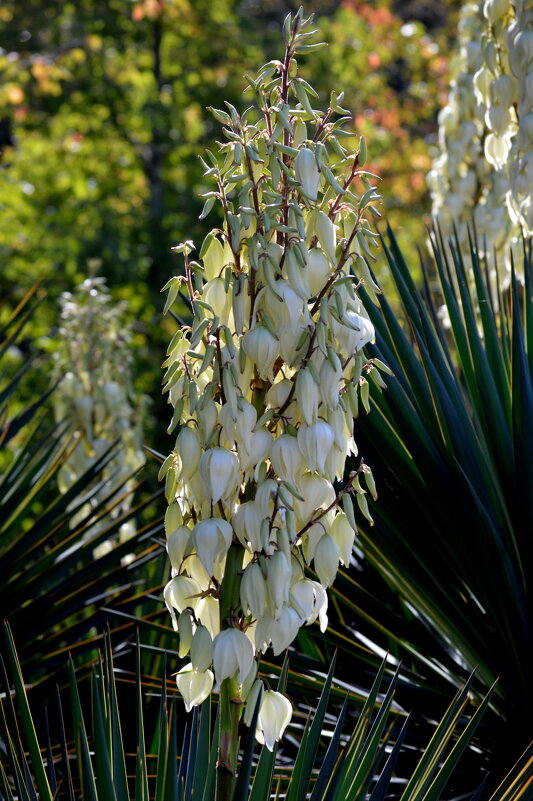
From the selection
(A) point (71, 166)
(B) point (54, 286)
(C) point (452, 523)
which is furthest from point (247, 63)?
(C) point (452, 523)

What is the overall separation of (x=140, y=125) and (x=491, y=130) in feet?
16.6

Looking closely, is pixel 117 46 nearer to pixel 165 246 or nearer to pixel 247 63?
pixel 247 63

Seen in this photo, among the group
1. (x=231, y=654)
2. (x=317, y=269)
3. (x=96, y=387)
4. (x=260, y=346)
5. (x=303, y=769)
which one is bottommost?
(x=303, y=769)

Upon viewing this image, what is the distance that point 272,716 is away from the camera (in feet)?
3.62

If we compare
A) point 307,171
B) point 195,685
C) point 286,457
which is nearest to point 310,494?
point 286,457

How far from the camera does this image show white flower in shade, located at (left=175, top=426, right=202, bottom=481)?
3.59ft

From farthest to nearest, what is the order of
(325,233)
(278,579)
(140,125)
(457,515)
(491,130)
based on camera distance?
(140,125) < (491,130) < (457,515) < (325,233) < (278,579)

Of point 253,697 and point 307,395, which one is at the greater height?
point 307,395

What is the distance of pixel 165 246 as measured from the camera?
670cm

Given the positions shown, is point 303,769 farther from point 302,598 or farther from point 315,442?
point 315,442

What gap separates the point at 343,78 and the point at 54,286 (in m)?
2.96

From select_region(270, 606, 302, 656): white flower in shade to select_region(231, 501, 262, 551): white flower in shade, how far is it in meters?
0.09

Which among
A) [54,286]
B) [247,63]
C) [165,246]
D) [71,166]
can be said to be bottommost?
[54,286]

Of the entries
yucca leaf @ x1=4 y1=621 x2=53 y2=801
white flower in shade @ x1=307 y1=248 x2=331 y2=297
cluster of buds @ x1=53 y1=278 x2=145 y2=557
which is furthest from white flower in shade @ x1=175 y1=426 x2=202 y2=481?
cluster of buds @ x1=53 y1=278 x2=145 y2=557
